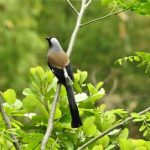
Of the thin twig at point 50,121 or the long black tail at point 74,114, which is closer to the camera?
the thin twig at point 50,121

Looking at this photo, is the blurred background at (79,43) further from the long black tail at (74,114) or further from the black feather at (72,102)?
the long black tail at (74,114)

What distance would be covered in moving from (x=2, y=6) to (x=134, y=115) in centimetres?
1301

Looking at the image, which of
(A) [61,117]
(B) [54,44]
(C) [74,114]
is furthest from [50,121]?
(B) [54,44]

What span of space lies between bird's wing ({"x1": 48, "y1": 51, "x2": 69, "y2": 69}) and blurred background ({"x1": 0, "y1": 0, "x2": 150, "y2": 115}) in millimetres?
10263

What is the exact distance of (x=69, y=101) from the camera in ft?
8.66

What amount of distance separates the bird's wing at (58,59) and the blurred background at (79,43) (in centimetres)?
1026

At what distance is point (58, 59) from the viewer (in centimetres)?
320

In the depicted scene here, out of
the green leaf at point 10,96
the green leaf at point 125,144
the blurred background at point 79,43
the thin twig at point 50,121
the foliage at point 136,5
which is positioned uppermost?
the foliage at point 136,5

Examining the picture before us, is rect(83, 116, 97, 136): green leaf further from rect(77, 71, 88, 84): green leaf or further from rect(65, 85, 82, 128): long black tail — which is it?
rect(77, 71, 88, 84): green leaf

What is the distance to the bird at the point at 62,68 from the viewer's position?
2.55m

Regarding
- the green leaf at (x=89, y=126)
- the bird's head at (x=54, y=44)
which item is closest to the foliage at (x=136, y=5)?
the green leaf at (x=89, y=126)

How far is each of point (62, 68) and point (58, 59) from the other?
0.07m

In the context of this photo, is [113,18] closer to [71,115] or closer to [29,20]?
[29,20]

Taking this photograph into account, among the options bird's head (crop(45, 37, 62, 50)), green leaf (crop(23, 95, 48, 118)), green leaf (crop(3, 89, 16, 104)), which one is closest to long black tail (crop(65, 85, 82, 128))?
green leaf (crop(23, 95, 48, 118))
